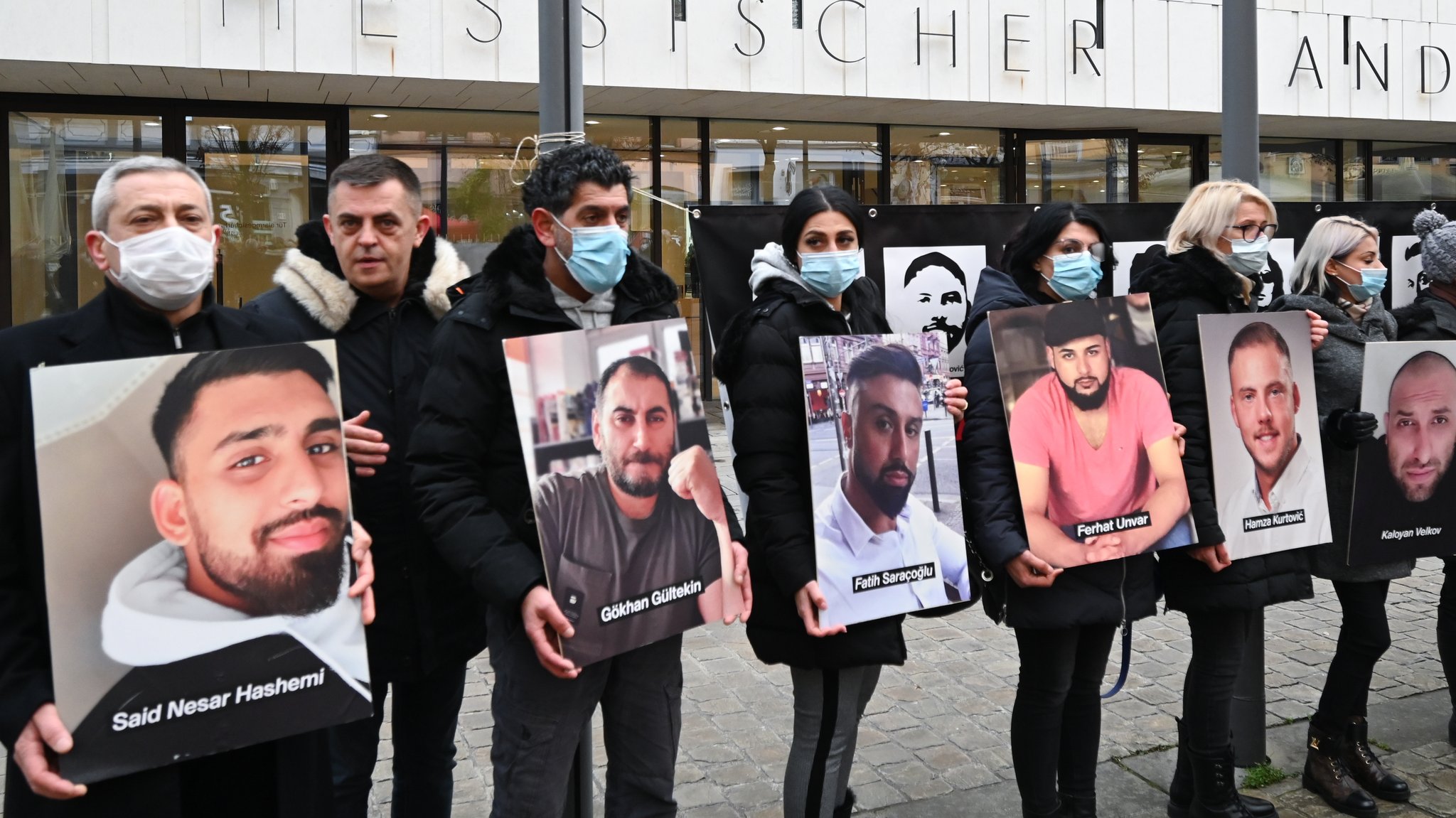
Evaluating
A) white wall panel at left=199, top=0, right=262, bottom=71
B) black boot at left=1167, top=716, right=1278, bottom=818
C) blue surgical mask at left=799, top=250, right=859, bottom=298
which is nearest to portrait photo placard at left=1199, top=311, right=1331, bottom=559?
black boot at left=1167, top=716, right=1278, bottom=818

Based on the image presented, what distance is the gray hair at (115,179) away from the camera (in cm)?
251

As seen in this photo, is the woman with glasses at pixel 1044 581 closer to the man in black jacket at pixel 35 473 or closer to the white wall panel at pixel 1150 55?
the man in black jacket at pixel 35 473

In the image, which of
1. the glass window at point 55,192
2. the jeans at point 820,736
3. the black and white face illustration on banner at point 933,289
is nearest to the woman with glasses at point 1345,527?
the black and white face illustration on banner at point 933,289

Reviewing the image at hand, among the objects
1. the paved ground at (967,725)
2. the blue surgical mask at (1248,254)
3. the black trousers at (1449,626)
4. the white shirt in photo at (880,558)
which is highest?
the blue surgical mask at (1248,254)

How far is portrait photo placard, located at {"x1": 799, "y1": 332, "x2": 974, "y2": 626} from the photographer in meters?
3.26

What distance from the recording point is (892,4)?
1357 cm

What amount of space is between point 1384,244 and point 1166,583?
2384 millimetres

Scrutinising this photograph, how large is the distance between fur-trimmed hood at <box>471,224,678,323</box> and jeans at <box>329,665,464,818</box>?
1060mm

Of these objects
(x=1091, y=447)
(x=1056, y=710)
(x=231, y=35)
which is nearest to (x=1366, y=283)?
(x=1091, y=447)

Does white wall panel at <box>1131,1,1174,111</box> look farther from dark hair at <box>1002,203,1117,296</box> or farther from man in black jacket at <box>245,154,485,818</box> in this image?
man in black jacket at <box>245,154,485,818</box>

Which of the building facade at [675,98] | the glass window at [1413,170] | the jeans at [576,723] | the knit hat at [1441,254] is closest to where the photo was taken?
the jeans at [576,723]

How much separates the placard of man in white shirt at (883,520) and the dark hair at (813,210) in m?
0.38

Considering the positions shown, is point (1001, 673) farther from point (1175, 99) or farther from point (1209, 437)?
point (1175, 99)

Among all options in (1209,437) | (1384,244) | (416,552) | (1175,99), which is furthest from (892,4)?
(416,552)
